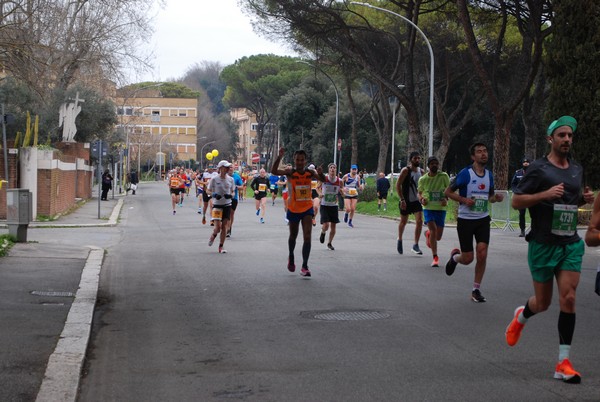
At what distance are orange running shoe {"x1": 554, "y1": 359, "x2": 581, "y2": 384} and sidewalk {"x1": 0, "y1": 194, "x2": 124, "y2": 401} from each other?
3.14m

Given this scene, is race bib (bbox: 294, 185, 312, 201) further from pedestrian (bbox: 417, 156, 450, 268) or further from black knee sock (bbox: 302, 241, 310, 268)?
pedestrian (bbox: 417, 156, 450, 268)

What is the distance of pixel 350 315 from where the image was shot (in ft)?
29.4

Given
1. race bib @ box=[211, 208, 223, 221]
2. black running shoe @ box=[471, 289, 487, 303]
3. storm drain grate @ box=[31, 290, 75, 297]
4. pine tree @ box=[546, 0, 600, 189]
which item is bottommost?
storm drain grate @ box=[31, 290, 75, 297]

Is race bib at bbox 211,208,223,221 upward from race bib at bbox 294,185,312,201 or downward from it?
downward

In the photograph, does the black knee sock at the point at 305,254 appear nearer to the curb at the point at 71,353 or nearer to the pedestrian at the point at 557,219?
the curb at the point at 71,353

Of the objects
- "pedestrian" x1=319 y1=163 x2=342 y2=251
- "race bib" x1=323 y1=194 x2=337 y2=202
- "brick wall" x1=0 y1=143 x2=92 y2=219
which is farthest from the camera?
"brick wall" x1=0 y1=143 x2=92 y2=219

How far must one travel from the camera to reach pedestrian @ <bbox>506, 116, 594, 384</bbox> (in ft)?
20.8

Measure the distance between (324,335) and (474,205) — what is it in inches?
132

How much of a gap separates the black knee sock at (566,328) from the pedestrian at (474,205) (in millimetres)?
3819

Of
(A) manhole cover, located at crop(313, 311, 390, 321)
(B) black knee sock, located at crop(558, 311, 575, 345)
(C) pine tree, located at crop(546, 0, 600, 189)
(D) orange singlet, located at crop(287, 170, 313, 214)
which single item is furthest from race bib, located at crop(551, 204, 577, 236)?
(C) pine tree, located at crop(546, 0, 600, 189)

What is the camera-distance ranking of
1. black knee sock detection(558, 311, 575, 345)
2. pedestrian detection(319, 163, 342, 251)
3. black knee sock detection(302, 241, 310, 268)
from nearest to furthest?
1. black knee sock detection(558, 311, 575, 345)
2. black knee sock detection(302, 241, 310, 268)
3. pedestrian detection(319, 163, 342, 251)

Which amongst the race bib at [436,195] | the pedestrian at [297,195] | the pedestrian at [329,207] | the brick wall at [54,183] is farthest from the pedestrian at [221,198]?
the brick wall at [54,183]

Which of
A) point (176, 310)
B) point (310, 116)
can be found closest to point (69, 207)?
point (176, 310)

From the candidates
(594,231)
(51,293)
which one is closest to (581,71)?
(51,293)
